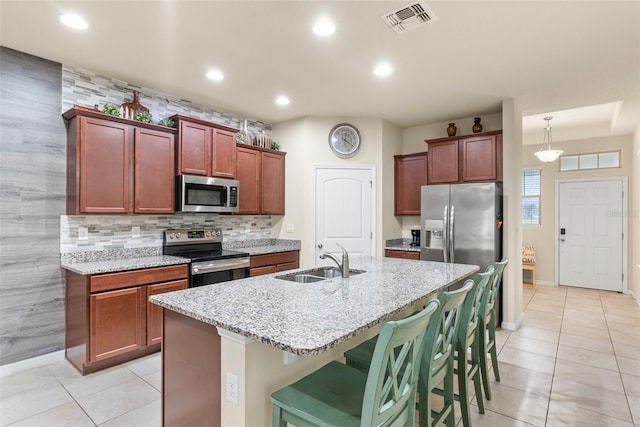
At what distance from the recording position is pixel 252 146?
452 cm

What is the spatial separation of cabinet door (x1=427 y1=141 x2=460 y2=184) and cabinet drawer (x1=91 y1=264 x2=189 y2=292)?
338 cm

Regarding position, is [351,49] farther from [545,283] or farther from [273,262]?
[545,283]

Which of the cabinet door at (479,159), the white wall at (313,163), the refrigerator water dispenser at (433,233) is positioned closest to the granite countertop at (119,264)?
the white wall at (313,163)

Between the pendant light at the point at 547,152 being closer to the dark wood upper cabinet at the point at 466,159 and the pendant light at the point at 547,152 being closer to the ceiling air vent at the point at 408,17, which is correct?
the dark wood upper cabinet at the point at 466,159

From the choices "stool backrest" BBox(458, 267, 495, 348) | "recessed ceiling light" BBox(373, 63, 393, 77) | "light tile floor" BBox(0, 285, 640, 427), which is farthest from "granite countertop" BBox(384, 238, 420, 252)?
"stool backrest" BBox(458, 267, 495, 348)

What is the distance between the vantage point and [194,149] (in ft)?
12.3

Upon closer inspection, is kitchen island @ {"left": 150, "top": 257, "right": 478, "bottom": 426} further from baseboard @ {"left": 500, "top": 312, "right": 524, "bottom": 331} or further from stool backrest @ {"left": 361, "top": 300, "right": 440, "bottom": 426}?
baseboard @ {"left": 500, "top": 312, "right": 524, "bottom": 331}

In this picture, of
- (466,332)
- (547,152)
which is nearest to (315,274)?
(466,332)

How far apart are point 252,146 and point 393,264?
8.38ft

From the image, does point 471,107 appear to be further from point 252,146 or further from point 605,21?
point 252,146

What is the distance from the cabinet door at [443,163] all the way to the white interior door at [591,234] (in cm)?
324

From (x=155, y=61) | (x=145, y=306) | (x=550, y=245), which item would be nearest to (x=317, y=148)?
(x=155, y=61)

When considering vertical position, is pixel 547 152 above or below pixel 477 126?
below

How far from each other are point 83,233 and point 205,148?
1468 millimetres
